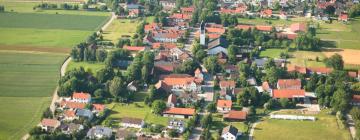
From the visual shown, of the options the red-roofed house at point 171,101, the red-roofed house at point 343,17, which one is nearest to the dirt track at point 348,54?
the red-roofed house at point 343,17

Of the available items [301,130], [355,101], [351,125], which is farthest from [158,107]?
[355,101]

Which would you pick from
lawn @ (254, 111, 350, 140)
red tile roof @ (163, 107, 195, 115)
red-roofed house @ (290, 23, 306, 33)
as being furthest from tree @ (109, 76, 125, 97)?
red-roofed house @ (290, 23, 306, 33)

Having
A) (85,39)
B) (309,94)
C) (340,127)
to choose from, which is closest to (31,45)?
(85,39)

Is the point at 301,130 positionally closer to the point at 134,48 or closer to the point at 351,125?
the point at 351,125

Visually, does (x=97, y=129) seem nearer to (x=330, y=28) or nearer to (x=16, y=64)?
(x=16, y=64)

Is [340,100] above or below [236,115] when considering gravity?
above

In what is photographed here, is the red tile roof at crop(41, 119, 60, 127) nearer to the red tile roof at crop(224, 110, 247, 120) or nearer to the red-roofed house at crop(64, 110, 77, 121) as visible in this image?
the red-roofed house at crop(64, 110, 77, 121)

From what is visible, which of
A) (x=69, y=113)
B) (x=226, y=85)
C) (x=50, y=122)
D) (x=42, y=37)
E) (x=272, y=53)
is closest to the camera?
(x=50, y=122)
